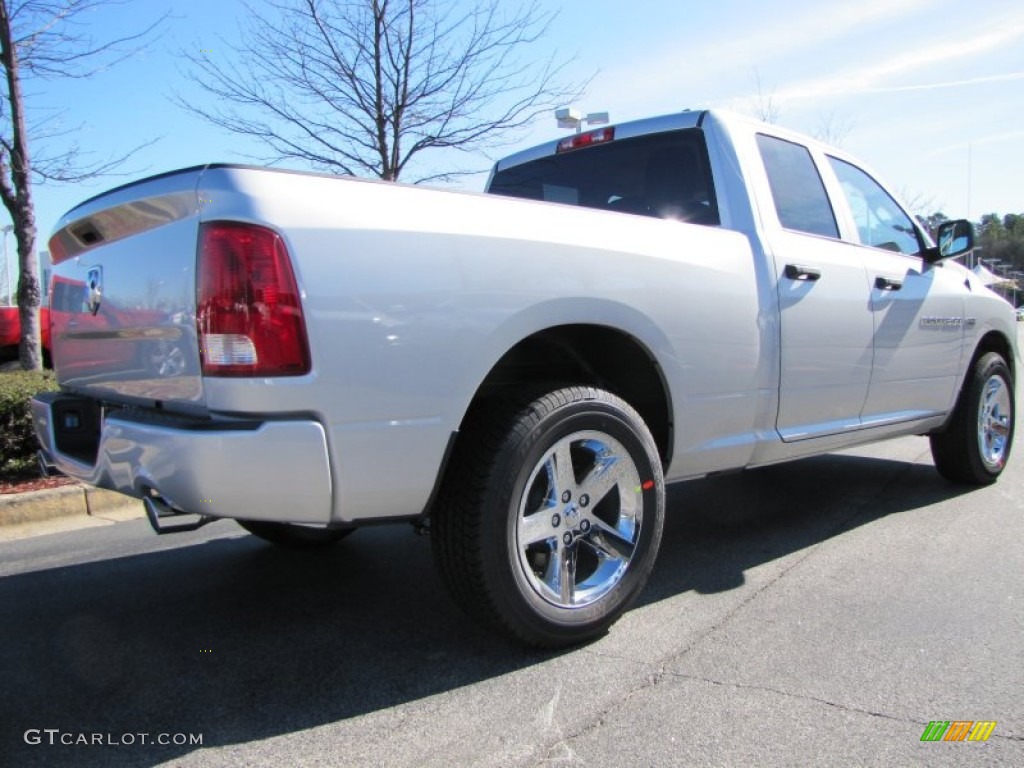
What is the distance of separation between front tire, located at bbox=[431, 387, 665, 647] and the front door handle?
195 cm

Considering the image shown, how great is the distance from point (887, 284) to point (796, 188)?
0.74 metres

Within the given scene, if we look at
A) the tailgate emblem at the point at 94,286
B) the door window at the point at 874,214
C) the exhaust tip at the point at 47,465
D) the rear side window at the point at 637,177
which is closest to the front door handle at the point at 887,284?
the door window at the point at 874,214

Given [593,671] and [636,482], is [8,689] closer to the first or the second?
[593,671]

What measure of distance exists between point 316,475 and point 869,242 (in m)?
3.55

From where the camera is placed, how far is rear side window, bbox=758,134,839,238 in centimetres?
386

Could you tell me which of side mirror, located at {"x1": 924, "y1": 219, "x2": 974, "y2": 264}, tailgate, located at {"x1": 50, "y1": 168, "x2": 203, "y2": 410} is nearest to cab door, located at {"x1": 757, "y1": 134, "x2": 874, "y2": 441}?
side mirror, located at {"x1": 924, "y1": 219, "x2": 974, "y2": 264}

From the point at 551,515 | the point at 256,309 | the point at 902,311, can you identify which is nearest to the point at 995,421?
the point at 902,311

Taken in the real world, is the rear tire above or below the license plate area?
below

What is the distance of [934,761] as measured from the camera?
2143 mm

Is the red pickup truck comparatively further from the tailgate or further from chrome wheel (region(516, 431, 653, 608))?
chrome wheel (region(516, 431, 653, 608))

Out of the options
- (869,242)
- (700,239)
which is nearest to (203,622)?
(700,239)

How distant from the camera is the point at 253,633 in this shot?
9.91 ft

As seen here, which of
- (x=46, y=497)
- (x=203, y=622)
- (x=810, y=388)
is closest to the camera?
(x=203, y=622)

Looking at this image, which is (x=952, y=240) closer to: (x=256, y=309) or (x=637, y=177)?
(x=637, y=177)
